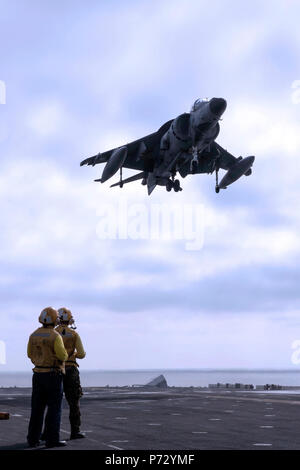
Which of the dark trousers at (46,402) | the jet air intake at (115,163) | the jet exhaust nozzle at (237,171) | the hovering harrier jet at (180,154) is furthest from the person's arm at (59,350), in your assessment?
the jet exhaust nozzle at (237,171)

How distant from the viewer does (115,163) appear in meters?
38.3

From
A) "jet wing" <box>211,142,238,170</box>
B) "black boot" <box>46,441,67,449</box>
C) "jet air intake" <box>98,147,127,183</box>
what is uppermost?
"jet wing" <box>211,142,238,170</box>

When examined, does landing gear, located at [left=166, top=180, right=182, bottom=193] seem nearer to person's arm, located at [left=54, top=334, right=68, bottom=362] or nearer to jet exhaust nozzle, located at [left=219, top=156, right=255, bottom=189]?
jet exhaust nozzle, located at [left=219, top=156, right=255, bottom=189]

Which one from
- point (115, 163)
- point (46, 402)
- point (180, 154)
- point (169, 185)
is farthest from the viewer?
point (169, 185)

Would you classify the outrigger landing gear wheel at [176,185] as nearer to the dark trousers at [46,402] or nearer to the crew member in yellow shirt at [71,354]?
the crew member in yellow shirt at [71,354]

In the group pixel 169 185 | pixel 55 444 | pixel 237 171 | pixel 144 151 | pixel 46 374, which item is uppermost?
pixel 144 151

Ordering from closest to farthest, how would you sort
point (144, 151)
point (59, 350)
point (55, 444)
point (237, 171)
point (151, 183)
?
1. point (55, 444)
2. point (59, 350)
3. point (237, 171)
4. point (144, 151)
5. point (151, 183)

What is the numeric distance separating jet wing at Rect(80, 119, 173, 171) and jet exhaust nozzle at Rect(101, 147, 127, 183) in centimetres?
662

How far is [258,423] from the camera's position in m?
16.8

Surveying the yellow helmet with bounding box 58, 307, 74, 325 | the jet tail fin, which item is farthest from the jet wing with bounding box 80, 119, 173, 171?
the yellow helmet with bounding box 58, 307, 74, 325

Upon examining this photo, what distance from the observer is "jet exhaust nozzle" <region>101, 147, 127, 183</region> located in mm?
38031

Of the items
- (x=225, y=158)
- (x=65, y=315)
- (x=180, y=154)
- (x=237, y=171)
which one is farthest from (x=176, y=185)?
(x=65, y=315)

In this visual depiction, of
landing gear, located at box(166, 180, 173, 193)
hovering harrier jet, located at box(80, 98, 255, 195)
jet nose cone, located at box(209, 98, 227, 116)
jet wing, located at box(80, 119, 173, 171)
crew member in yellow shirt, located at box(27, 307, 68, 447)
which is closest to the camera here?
crew member in yellow shirt, located at box(27, 307, 68, 447)

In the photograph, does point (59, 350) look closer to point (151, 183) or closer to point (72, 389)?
point (72, 389)
